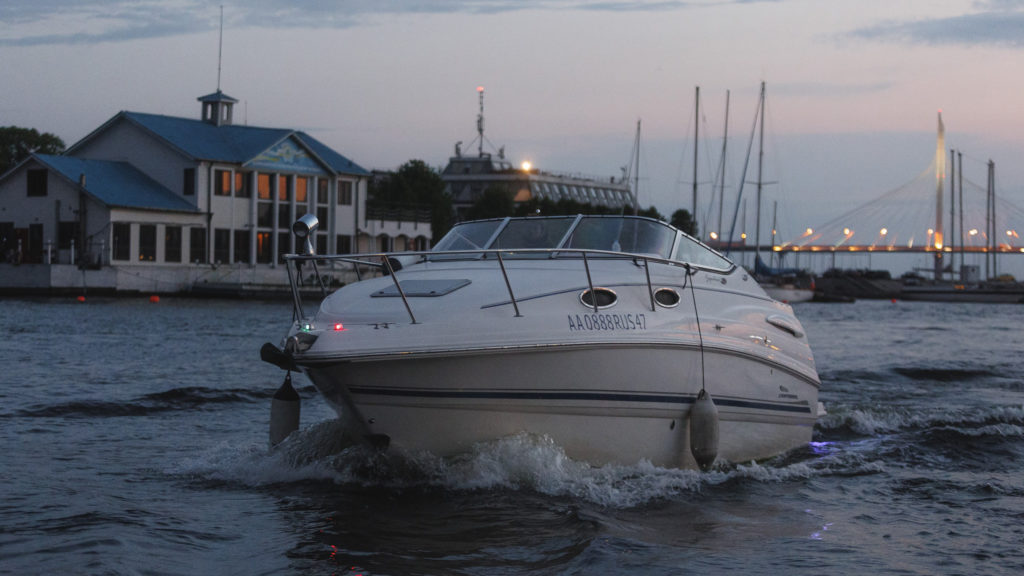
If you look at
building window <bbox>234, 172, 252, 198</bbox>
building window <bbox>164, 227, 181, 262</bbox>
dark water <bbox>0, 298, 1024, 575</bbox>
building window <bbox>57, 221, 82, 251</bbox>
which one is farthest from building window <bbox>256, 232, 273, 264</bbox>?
dark water <bbox>0, 298, 1024, 575</bbox>

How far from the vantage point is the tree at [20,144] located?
79438 millimetres

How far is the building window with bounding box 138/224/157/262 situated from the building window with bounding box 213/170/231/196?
426 centimetres

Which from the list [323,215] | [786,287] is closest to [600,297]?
[323,215]

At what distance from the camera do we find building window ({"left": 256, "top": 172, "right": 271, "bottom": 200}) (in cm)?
5594

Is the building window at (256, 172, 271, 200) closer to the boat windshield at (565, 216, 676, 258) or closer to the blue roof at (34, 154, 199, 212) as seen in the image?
the blue roof at (34, 154, 199, 212)

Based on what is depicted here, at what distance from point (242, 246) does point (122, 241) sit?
23.6 ft

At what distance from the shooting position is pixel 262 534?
7.21 meters

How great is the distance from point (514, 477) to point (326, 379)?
1.58 m

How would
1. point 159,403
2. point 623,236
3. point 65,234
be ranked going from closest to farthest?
point 623,236 → point 159,403 → point 65,234

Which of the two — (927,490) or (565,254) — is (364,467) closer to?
(565,254)

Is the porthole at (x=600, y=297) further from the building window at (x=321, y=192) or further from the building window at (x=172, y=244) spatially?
the building window at (x=321, y=192)

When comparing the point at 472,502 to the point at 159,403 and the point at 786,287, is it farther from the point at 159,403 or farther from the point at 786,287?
the point at 786,287

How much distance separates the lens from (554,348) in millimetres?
7691

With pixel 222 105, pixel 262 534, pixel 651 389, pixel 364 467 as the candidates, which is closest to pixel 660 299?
pixel 651 389
